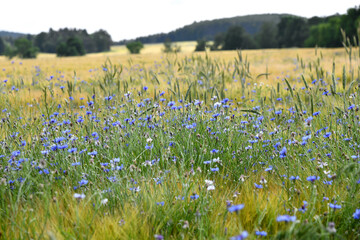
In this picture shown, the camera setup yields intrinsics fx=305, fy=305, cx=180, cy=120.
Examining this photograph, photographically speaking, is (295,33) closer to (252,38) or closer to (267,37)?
(267,37)

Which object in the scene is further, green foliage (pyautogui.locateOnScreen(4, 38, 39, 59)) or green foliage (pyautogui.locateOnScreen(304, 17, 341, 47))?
green foliage (pyautogui.locateOnScreen(4, 38, 39, 59))

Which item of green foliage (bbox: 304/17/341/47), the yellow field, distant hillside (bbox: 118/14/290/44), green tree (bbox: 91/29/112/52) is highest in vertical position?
distant hillside (bbox: 118/14/290/44)

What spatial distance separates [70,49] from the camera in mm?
61188

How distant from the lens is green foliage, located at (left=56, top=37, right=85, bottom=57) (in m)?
61.3

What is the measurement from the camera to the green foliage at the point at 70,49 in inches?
2412

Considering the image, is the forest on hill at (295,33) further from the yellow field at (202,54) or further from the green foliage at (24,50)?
the green foliage at (24,50)

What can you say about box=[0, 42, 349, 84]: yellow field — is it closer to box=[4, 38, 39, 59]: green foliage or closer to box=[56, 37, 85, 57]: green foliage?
box=[56, 37, 85, 57]: green foliage

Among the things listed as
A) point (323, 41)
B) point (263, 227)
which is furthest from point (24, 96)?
point (323, 41)

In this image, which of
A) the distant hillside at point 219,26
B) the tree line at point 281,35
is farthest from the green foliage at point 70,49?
the distant hillside at point 219,26

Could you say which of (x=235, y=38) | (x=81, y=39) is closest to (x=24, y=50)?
(x=81, y=39)

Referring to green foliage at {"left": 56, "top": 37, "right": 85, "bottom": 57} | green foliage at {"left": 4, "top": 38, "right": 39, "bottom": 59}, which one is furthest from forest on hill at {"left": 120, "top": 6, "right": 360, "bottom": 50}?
green foliage at {"left": 4, "top": 38, "right": 39, "bottom": 59}

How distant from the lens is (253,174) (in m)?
2.39

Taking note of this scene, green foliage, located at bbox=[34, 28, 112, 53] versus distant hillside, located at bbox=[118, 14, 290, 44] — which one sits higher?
distant hillside, located at bbox=[118, 14, 290, 44]

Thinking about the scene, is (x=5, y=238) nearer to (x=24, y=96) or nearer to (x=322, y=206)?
(x=322, y=206)
